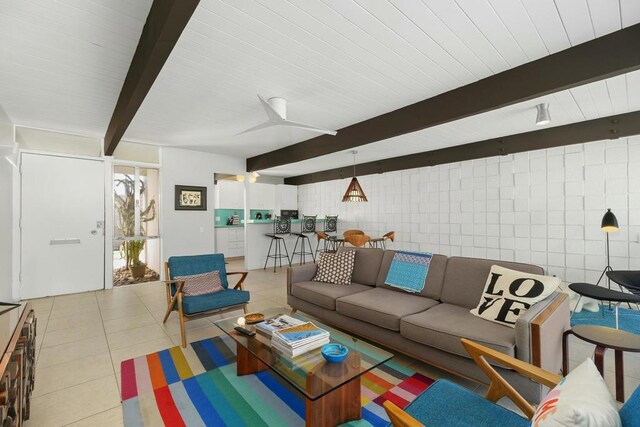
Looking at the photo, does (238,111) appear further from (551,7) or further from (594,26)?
(594,26)

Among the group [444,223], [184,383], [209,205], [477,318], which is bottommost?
[184,383]

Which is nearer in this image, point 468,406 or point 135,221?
point 468,406

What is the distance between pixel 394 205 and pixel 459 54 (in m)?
4.48

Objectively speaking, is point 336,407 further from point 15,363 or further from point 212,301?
point 212,301

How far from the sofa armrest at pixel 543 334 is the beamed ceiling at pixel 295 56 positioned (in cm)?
180

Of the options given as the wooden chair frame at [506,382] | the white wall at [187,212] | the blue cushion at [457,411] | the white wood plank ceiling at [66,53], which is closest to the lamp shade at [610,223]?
the wooden chair frame at [506,382]

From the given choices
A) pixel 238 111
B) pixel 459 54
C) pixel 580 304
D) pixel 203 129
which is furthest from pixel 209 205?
pixel 580 304

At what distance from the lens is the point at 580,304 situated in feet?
12.6

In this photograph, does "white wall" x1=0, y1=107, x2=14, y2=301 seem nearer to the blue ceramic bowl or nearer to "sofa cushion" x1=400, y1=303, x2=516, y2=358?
the blue ceramic bowl

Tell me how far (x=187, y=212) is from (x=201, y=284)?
2.94 meters

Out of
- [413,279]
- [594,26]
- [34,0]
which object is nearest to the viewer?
[34,0]

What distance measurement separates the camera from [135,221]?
5.37 m

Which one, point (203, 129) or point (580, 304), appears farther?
point (203, 129)

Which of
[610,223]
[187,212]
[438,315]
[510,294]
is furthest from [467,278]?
[187,212]
